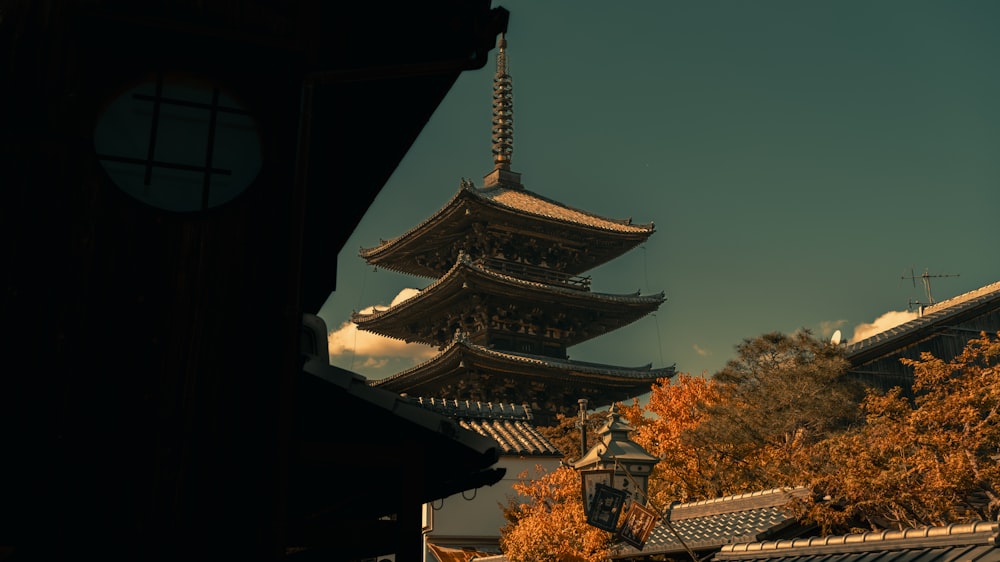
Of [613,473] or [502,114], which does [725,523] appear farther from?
[502,114]

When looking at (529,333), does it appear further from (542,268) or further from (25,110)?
(25,110)

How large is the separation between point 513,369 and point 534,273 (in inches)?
219

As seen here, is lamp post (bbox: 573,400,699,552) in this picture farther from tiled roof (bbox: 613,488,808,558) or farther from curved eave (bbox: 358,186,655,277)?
curved eave (bbox: 358,186,655,277)

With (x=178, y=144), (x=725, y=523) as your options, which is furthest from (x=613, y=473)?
(x=178, y=144)

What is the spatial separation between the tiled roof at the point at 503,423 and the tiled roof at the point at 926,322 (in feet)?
36.0

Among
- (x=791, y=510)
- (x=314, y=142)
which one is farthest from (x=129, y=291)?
(x=791, y=510)

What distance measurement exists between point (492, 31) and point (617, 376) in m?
31.8

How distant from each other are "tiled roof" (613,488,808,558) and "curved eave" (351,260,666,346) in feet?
73.0

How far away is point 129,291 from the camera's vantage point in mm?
5031

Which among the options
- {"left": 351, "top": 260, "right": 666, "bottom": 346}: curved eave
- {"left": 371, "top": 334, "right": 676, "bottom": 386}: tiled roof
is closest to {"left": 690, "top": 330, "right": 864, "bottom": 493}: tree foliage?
{"left": 371, "top": 334, "right": 676, "bottom": 386}: tiled roof

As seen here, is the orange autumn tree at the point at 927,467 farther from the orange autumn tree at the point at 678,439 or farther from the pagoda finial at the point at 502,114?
the pagoda finial at the point at 502,114

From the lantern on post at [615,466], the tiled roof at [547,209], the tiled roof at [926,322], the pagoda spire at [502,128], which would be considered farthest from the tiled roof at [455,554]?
the pagoda spire at [502,128]

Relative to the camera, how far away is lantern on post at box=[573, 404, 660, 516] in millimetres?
11031

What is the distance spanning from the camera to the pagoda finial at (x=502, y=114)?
44.8m
